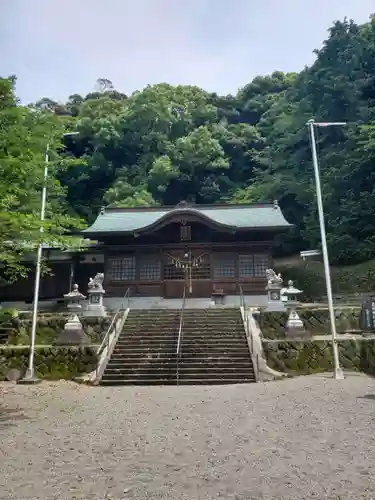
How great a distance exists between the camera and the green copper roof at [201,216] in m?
20.8

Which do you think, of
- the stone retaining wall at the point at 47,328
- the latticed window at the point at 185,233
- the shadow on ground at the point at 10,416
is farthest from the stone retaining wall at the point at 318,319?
the shadow on ground at the point at 10,416

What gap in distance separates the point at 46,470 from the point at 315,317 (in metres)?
13.3

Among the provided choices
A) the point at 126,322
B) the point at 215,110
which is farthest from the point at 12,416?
the point at 215,110

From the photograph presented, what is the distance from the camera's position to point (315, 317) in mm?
16734

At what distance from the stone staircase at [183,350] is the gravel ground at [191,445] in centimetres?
190

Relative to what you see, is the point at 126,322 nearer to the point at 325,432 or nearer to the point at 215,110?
the point at 325,432

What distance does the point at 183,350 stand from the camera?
14.0 metres

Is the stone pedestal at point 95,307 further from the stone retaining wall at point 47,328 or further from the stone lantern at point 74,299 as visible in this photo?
the stone retaining wall at point 47,328

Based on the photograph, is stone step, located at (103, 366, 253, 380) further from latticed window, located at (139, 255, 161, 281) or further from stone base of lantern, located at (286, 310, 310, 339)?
latticed window, located at (139, 255, 161, 281)

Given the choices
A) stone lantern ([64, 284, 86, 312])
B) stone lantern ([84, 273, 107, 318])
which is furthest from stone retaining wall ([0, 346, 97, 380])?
stone lantern ([84, 273, 107, 318])

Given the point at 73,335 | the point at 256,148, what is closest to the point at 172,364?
the point at 73,335

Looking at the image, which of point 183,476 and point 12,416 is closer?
point 183,476

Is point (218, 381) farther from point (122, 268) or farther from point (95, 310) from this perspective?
point (122, 268)

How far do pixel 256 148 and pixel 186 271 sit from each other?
78.3ft
